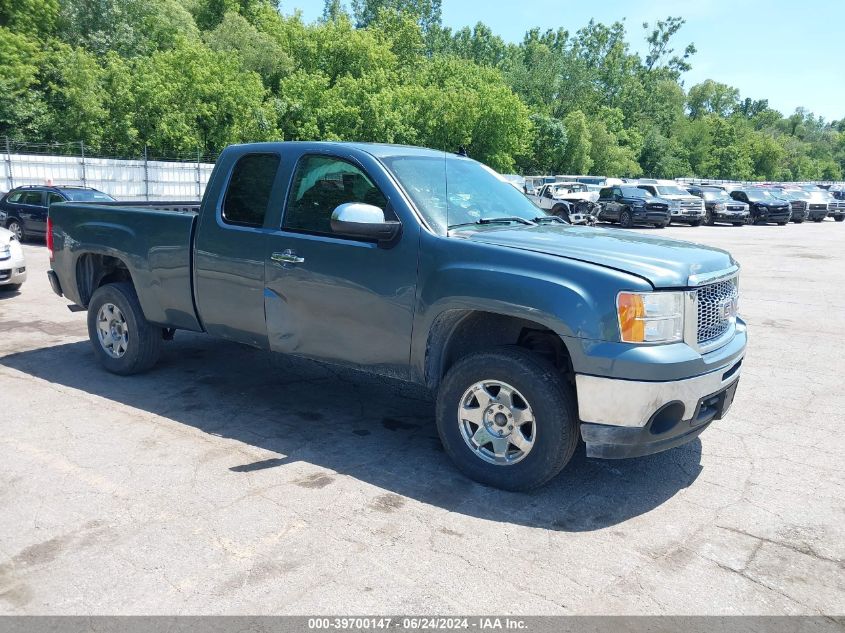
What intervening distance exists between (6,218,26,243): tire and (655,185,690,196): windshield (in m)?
24.2

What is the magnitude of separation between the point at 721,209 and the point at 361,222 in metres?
31.2

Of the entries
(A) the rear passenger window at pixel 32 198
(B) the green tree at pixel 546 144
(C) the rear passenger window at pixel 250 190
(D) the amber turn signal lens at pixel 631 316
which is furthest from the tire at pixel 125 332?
(B) the green tree at pixel 546 144

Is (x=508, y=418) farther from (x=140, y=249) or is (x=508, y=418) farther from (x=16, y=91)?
(x=16, y=91)

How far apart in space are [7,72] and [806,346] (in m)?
41.1

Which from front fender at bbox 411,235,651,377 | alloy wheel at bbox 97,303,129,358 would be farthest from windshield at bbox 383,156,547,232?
Result: alloy wheel at bbox 97,303,129,358

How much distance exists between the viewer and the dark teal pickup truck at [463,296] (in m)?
3.83

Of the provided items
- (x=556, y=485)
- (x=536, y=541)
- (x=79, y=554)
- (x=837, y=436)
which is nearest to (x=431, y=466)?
(x=556, y=485)

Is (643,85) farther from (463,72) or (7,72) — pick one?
(7,72)

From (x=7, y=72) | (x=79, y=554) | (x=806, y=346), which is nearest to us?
(x=79, y=554)

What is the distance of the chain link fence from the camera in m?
27.1

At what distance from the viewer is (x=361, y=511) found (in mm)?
3939

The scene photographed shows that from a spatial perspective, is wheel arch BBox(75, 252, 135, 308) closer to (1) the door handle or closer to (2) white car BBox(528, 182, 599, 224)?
(1) the door handle

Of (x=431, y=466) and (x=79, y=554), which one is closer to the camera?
(x=79, y=554)

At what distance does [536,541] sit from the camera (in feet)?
12.0
